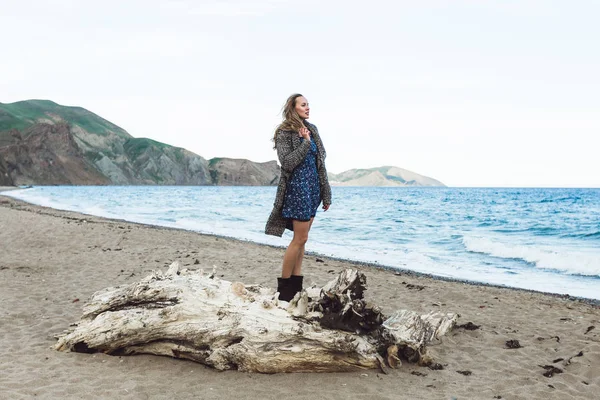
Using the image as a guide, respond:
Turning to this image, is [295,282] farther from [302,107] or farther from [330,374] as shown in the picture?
[302,107]

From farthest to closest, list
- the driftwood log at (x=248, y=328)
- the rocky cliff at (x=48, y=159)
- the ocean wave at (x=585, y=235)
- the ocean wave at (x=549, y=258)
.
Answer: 1. the rocky cliff at (x=48, y=159)
2. the ocean wave at (x=585, y=235)
3. the ocean wave at (x=549, y=258)
4. the driftwood log at (x=248, y=328)

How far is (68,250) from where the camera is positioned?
454 inches

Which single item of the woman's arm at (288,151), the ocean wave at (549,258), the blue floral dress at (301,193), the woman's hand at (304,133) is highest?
the woman's hand at (304,133)

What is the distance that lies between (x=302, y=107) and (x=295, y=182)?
2.73 feet

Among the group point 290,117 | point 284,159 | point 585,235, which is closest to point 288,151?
point 284,159

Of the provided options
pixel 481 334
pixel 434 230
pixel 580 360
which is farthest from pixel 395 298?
pixel 434 230

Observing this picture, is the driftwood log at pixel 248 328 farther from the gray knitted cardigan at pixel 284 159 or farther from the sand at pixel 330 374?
the gray knitted cardigan at pixel 284 159

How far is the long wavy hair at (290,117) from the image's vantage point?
17.3 feet

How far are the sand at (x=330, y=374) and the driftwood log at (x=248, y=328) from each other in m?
0.12

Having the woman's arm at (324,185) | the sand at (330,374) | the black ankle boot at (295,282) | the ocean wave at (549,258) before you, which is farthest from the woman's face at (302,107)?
the ocean wave at (549,258)

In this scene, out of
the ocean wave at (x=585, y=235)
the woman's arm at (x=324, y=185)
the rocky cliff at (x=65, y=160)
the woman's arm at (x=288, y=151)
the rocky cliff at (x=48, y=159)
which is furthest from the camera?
the rocky cliff at (x=65, y=160)

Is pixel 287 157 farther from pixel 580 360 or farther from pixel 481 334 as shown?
pixel 580 360

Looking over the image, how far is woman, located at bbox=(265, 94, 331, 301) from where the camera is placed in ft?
17.0

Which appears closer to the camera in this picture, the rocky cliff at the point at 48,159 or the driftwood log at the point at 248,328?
the driftwood log at the point at 248,328
